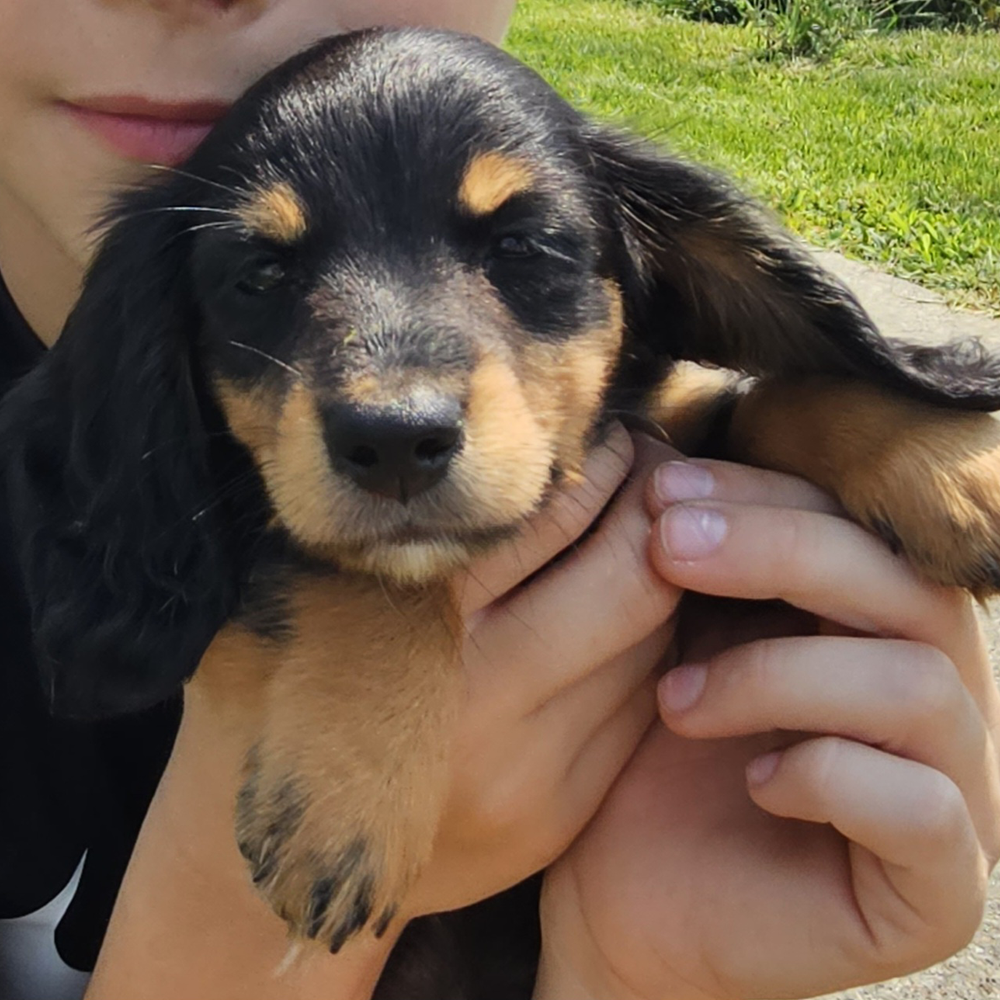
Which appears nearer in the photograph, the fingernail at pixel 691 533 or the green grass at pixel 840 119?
the fingernail at pixel 691 533

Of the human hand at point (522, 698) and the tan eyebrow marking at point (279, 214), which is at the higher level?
the tan eyebrow marking at point (279, 214)

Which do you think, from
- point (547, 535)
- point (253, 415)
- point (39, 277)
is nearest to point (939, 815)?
point (547, 535)

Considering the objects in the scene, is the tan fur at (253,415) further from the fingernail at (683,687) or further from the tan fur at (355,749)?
the fingernail at (683,687)

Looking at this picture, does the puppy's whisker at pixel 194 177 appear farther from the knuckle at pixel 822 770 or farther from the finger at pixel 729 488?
the knuckle at pixel 822 770

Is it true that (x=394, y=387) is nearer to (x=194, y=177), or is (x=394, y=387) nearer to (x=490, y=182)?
(x=490, y=182)

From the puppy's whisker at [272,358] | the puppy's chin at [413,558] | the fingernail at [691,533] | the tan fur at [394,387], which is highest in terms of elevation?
the tan fur at [394,387]

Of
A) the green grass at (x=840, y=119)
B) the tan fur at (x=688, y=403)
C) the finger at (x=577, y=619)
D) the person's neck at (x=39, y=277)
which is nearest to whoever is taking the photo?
the finger at (x=577, y=619)

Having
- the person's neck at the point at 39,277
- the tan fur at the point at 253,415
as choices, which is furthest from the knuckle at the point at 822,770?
the person's neck at the point at 39,277

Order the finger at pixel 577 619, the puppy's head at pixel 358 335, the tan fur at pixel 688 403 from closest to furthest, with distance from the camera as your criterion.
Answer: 1. the puppy's head at pixel 358 335
2. the finger at pixel 577 619
3. the tan fur at pixel 688 403
